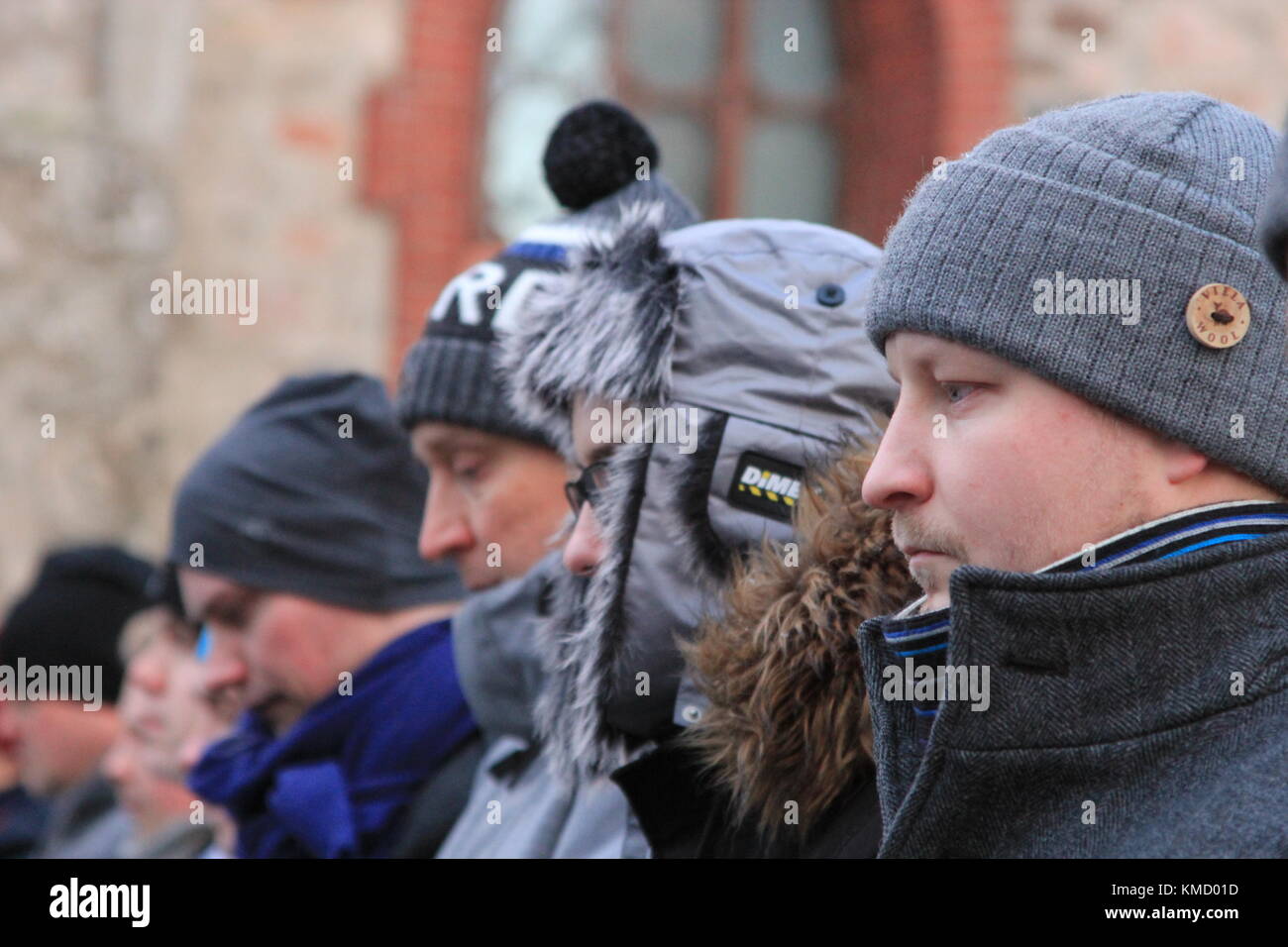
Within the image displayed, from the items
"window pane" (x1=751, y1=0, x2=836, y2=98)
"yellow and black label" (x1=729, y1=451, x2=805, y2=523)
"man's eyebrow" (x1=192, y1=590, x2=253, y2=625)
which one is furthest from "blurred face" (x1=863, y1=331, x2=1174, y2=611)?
"window pane" (x1=751, y1=0, x2=836, y2=98)

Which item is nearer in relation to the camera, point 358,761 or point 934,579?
point 934,579

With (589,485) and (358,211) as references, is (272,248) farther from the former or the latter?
(589,485)

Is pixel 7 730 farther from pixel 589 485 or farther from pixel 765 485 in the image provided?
pixel 765 485

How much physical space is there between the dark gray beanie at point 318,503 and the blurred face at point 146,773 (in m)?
1.07

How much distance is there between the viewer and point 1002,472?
5.26 feet

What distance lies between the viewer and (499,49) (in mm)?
6598

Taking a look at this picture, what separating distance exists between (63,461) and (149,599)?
2.54 feet

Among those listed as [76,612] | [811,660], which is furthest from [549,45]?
[811,660]

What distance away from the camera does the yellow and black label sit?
2172mm

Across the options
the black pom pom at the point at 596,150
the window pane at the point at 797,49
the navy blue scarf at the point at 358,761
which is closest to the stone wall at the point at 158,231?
the window pane at the point at 797,49

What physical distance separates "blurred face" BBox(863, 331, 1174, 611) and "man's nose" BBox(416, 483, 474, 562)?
4.61 feet

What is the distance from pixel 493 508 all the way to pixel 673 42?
4.13m

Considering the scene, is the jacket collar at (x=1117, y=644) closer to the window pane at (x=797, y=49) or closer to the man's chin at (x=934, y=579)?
the man's chin at (x=934, y=579)

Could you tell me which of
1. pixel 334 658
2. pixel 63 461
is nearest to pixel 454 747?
pixel 334 658
